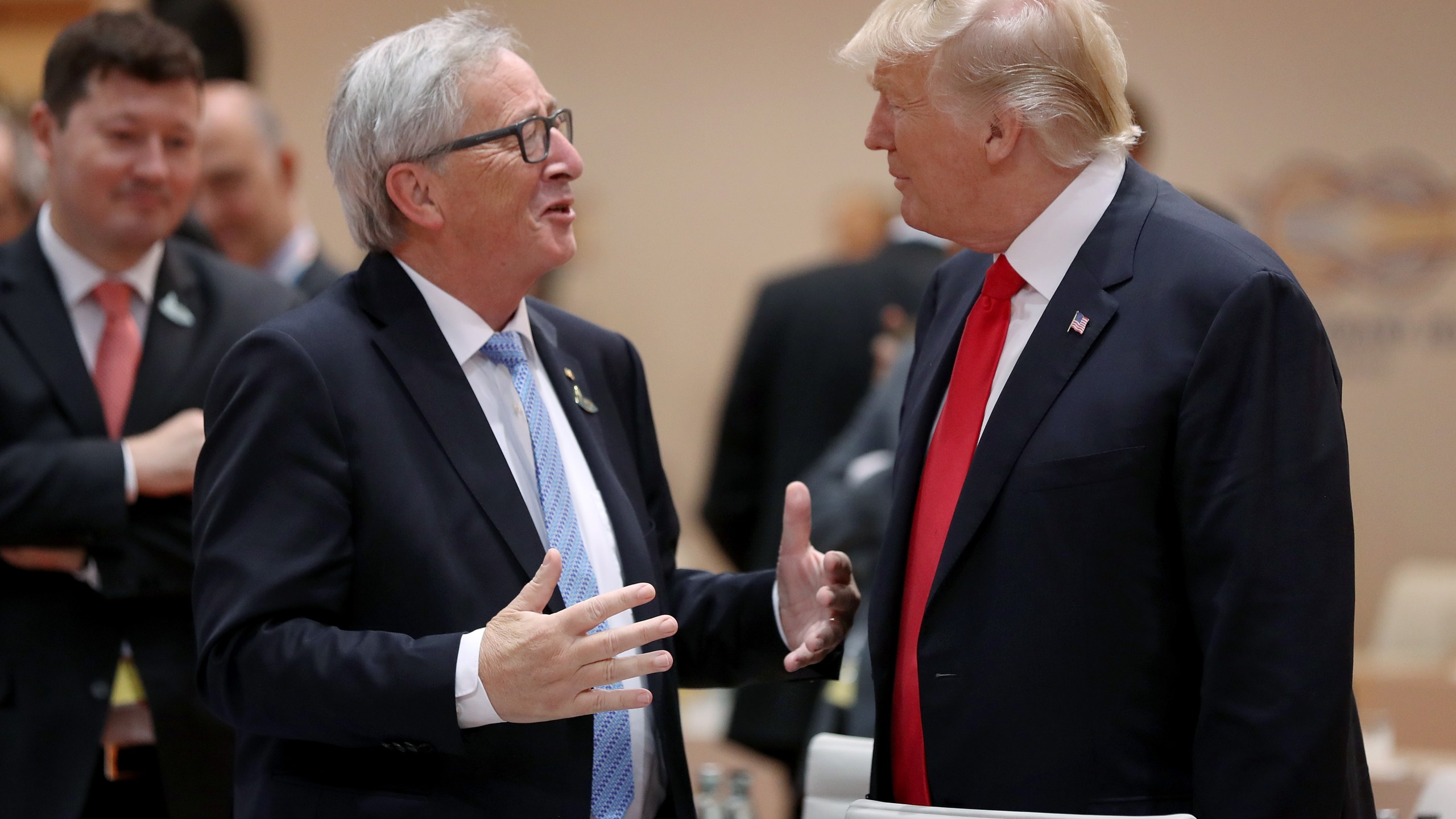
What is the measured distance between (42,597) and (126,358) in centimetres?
45

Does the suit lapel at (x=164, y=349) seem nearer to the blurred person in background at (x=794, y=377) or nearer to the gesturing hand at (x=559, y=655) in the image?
the gesturing hand at (x=559, y=655)

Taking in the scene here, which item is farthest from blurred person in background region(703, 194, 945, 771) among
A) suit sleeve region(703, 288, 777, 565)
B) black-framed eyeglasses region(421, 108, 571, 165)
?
black-framed eyeglasses region(421, 108, 571, 165)

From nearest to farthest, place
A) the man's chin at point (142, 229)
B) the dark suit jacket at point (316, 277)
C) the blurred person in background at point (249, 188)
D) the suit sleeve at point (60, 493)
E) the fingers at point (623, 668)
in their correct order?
1. the fingers at point (623, 668)
2. the suit sleeve at point (60, 493)
3. the man's chin at point (142, 229)
4. the dark suit jacket at point (316, 277)
5. the blurred person in background at point (249, 188)

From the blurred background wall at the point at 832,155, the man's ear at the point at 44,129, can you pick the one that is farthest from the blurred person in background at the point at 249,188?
the blurred background wall at the point at 832,155

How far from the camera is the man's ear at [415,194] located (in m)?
1.96

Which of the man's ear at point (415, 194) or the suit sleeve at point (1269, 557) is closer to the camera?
the suit sleeve at point (1269, 557)

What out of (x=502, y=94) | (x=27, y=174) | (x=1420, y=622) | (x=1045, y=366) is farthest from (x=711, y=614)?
(x=1420, y=622)

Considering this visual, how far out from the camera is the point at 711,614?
2182mm

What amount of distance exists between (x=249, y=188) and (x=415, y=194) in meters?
1.98

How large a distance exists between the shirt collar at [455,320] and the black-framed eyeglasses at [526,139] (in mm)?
185

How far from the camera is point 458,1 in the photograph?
7.77 m

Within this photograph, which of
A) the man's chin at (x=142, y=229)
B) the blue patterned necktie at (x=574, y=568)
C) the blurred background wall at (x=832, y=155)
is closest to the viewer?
the blue patterned necktie at (x=574, y=568)

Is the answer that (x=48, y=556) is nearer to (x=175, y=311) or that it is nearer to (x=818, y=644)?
(x=175, y=311)

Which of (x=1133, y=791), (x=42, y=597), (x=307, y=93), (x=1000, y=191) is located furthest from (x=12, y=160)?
(x=1133, y=791)
